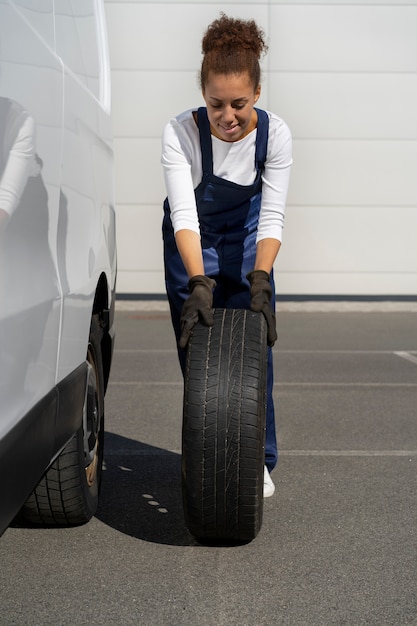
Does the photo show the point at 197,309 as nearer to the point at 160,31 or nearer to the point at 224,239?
the point at 224,239

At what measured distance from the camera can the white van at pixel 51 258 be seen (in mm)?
2338

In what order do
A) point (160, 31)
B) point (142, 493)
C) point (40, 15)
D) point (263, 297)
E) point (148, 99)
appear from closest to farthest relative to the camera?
1. point (40, 15)
2. point (263, 297)
3. point (142, 493)
4. point (160, 31)
5. point (148, 99)

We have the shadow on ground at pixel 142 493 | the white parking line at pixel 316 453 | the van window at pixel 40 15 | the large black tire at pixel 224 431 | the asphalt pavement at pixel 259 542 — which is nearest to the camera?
the van window at pixel 40 15

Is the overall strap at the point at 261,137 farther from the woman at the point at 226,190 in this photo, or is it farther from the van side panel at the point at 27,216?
the van side panel at the point at 27,216

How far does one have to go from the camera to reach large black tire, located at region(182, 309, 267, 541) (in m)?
3.39

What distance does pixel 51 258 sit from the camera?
2797mm

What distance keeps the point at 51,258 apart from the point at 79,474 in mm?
1035

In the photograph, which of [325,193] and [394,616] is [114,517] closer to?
[394,616]

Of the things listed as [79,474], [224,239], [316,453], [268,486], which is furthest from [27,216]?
[316,453]

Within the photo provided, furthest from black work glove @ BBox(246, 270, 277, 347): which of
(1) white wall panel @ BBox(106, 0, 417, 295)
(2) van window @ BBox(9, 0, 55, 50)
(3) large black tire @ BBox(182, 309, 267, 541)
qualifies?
(1) white wall panel @ BBox(106, 0, 417, 295)

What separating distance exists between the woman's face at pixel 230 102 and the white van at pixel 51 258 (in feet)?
1.43

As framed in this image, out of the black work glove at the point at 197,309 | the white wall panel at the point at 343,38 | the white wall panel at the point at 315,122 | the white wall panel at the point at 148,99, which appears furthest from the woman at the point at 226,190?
the white wall panel at the point at 343,38

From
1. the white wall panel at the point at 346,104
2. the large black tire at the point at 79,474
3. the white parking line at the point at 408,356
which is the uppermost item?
the white wall panel at the point at 346,104

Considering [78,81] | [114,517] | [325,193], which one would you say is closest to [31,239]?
[78,81]
